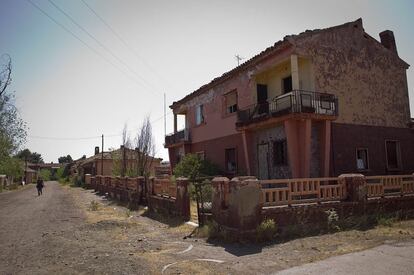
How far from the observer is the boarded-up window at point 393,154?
1891cm

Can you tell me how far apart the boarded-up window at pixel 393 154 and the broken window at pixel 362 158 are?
1844 mm

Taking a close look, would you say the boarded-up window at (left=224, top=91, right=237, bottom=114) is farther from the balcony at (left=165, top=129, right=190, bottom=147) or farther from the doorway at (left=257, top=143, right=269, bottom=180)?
the balcony at (left=165, top=129, right=190, bottom=147)

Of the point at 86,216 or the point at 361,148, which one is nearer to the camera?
the point at 86,216

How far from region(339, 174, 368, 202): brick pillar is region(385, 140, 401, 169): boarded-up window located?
28.5 ft

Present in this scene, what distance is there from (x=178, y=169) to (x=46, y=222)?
8361 millimetres

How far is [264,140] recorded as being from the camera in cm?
1803

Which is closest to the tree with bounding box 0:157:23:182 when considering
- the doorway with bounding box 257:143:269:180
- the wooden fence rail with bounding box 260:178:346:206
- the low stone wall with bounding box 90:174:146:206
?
the low stone wall with bounding box 90:174:146:206

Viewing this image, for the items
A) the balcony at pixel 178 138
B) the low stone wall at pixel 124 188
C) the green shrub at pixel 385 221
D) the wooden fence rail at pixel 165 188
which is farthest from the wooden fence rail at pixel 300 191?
the balcony at pixel 178 138

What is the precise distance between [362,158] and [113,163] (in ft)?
95.0

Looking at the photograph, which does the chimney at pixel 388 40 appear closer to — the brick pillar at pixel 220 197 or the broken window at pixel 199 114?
the broken window at pixel 199 114

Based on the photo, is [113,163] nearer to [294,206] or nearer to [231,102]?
[231,102]

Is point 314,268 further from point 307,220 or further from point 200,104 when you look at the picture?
point 200,104

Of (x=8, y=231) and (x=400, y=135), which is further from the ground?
(x=400, y=135)

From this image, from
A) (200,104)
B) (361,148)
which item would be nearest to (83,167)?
(200,104)
